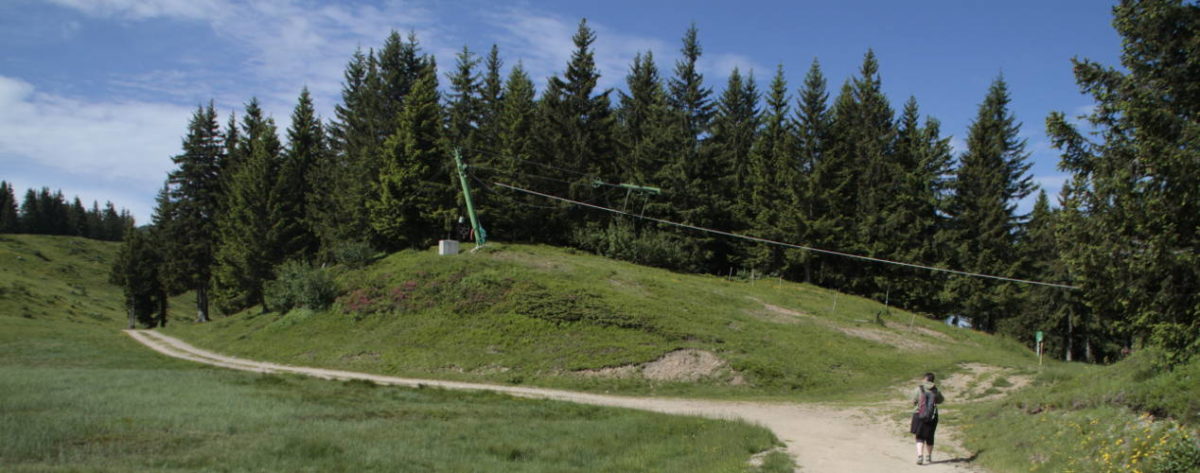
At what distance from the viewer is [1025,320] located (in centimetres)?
5225

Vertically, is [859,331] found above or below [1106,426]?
below

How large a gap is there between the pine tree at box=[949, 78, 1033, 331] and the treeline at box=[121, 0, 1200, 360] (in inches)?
6.5

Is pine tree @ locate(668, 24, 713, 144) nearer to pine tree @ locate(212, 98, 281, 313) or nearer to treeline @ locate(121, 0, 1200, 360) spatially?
treeline @ locate(121, 0, 1200, 360)

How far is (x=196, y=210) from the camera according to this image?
6225cm

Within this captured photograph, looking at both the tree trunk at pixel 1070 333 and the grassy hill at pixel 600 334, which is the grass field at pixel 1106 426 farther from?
the tree trunk at pixel 1070 333

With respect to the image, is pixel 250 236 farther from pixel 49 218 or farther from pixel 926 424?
pixel 49 218

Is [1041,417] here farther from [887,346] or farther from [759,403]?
[887,346]

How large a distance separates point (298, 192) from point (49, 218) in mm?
115165

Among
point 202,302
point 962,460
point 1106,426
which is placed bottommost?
point 202,302

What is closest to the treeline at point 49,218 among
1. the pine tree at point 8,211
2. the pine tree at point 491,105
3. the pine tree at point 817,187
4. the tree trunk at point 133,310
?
the pine tree at point 8,211

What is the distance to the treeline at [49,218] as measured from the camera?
130375mm

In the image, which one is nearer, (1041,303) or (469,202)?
(469,202)

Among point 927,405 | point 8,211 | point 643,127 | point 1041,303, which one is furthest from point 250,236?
point 8,211

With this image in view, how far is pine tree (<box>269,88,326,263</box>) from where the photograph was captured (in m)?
54.4
